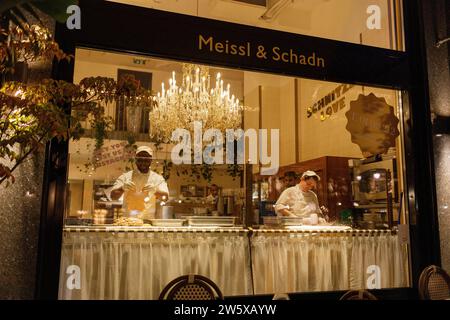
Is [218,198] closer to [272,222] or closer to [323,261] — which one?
[272,222]

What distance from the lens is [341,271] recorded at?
4.26m

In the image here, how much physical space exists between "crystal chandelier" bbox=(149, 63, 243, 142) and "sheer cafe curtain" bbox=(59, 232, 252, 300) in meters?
2.82

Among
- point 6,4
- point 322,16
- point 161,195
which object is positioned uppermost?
point 322,16

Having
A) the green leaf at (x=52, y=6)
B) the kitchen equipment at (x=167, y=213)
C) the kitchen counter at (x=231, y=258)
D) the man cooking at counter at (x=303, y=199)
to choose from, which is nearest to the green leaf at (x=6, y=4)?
the green leaf at (x=52, y=6)

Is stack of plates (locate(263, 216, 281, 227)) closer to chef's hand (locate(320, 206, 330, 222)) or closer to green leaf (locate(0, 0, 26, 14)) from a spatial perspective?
chef's hand (locate(320, 206, 330, 222))

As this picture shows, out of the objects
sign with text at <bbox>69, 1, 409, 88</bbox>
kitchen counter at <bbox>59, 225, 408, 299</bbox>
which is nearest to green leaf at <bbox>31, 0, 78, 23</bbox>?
sign with text at <bbox>69, 1, 409, 88</bbox>

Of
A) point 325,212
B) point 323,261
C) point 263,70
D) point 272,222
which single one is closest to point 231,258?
point 272,222

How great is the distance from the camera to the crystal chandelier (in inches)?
253

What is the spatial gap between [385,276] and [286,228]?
1168 millimetres

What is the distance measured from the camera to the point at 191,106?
6473 millimetres

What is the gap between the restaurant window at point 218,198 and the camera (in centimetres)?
372

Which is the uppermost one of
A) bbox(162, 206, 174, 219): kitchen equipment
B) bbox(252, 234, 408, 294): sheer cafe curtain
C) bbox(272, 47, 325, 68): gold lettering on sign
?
bbox(272, 47, 325, 68): gold lettering on sign

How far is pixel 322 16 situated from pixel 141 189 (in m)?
2.96
